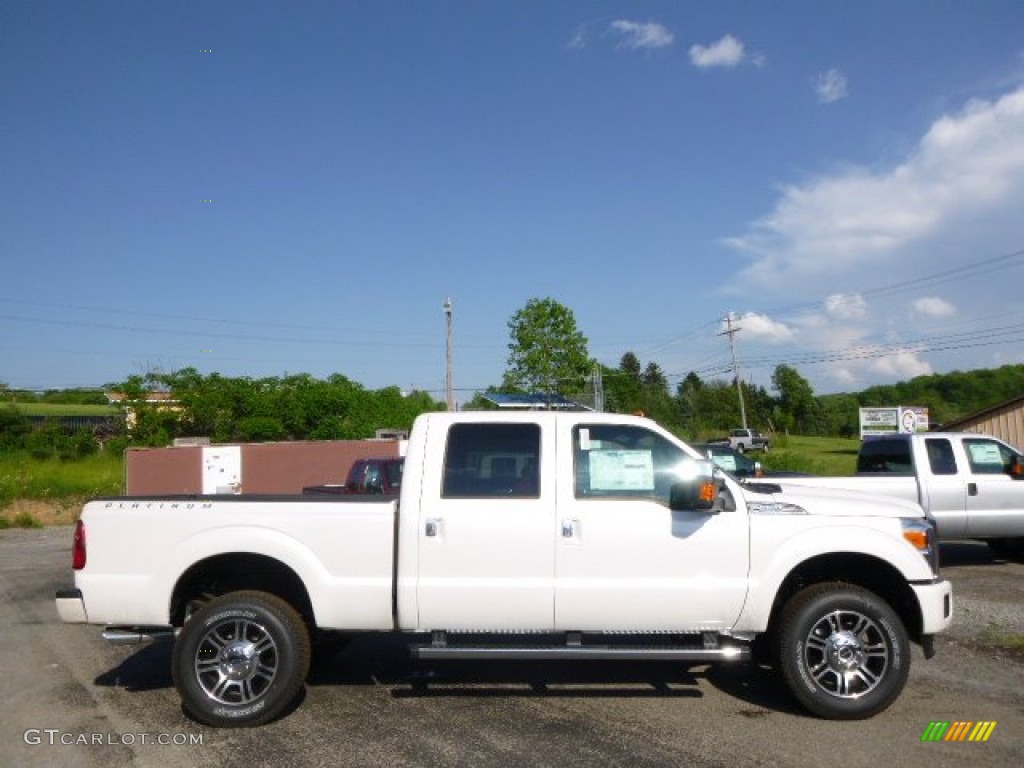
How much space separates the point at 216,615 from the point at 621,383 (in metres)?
64.6

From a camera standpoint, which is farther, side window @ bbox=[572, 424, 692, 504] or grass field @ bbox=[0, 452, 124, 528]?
grass field @ bbox=[0, 452, 124, 528]

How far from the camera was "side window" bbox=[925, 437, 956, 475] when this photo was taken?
11109 millimetres

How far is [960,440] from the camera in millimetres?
11297

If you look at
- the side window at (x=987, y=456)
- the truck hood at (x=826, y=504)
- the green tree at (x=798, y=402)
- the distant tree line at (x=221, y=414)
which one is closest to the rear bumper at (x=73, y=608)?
the truck hood at (x=826, y=504)

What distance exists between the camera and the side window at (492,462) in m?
5.48

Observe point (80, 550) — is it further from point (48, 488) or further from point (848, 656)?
A: point (48, 488)

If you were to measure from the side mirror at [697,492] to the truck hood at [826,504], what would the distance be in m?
0.37

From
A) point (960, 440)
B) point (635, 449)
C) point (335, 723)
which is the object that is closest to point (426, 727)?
point (335, 723)

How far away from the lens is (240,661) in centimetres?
539

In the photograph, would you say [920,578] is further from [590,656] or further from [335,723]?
[335,723]

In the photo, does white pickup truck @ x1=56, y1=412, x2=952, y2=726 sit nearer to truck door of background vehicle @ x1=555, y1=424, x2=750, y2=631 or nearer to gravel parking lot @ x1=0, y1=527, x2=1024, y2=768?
truck door of background vehicle @ x1=555, y1=424, x2=750, y2=631

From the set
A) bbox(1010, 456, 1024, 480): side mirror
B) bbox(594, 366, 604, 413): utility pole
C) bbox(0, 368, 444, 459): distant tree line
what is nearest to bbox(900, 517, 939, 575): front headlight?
bbox(594, 366, 604, 413): utility pole

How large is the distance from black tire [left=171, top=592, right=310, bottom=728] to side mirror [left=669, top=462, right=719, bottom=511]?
2.57 metres

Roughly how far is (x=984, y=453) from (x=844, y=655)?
7348 mm
